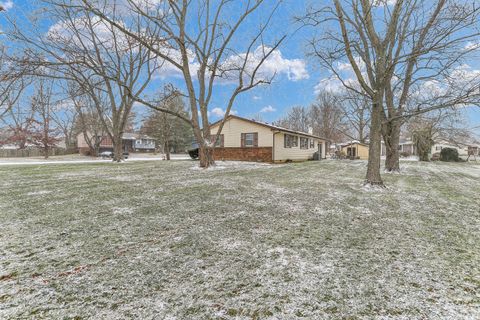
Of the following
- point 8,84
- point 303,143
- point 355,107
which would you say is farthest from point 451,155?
point 8,84

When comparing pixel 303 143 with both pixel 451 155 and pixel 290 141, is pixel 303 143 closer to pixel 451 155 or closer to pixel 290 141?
pixel 290 141

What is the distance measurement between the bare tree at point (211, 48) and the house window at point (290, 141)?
8.12m

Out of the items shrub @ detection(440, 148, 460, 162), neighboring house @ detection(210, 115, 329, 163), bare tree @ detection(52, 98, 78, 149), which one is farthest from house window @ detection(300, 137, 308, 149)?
bare tree @ detection(52, 98, 78, 149)

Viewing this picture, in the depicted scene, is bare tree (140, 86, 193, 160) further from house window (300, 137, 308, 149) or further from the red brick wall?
house window (300, 137, 308, 149)

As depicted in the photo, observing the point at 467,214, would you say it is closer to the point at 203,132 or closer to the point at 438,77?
the point at 438,77

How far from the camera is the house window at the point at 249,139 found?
17828 mm

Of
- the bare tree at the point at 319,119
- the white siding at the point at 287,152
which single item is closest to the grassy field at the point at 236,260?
the white siding at the point at 287,152

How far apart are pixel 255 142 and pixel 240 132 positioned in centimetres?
151

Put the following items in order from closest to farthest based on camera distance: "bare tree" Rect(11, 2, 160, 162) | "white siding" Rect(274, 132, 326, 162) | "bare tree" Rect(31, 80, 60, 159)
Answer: "bare tree" Rect(11, 2, 160, 162) → "white siding" Rect(274, 132, 326, 162) → "bare tree" Rect(31, 80, 60, 159)

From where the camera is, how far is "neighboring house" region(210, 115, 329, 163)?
17.2 meters

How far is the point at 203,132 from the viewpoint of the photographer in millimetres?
11273

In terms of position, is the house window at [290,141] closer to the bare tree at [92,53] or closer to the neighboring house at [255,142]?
the neighboring house at [255,142]

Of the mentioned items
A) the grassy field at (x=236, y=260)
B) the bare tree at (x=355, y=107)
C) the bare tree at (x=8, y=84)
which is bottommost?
the grassy field at (x=236, y=260)

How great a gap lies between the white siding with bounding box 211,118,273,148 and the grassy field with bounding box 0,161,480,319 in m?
12.6
